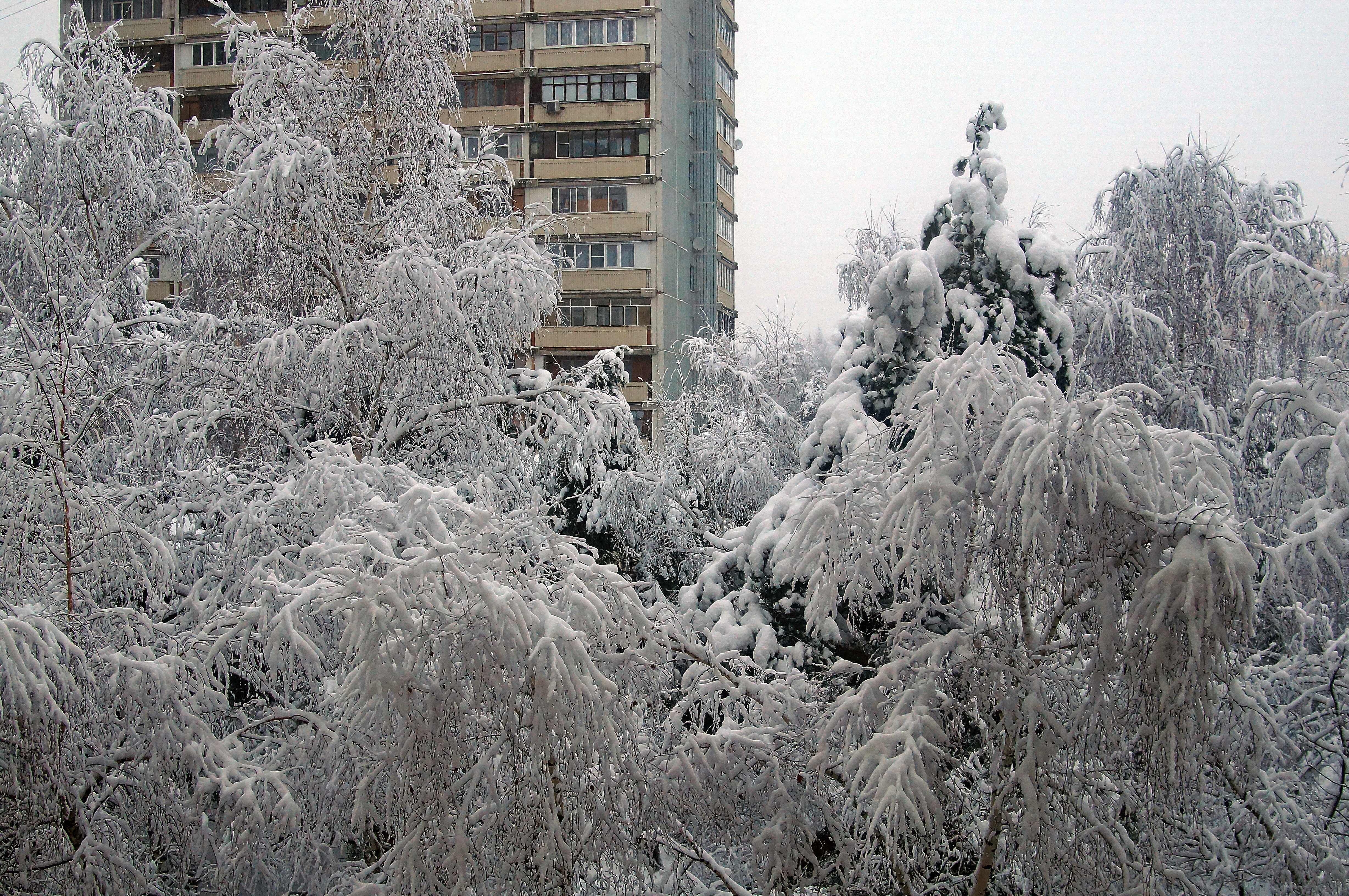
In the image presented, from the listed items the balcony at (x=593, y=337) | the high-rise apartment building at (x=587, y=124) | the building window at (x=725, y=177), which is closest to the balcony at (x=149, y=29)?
the high-rise apartment building at (x=587, y=124)

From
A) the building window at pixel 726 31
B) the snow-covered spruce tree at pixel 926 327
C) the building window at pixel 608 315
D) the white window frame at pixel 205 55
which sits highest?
the building window at pixel 726 31

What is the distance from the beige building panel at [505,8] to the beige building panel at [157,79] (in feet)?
32.9

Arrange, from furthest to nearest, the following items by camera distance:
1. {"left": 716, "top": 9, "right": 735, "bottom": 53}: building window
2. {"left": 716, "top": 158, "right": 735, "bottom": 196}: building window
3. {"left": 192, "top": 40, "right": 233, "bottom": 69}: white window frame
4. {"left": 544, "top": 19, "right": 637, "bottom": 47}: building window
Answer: {"left": 716, "top": 9, "right": 735, "bottom": 53}: building window
{"left": 716, "top": 158, "right": 735, "bottom": 196}: building window
{"left": 192, "top": 40, "right": 233, "bottom": 69}: white window frame
{"left": 544, "top": 19, "right": 637, "bottom": 47}: building window

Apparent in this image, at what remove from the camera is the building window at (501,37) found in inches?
1270

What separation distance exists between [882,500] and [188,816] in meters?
3.73

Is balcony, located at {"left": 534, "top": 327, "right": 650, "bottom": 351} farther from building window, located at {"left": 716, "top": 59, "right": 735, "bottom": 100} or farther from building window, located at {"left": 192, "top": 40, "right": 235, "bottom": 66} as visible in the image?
building window, located at {"left": 192, "top": 40, "right": 235, "bottom": 66}

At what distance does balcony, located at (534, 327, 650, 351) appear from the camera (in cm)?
3198

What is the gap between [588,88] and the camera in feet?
106

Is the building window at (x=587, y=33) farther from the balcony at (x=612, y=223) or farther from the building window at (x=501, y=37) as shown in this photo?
the balcony at (x=612, y=223)

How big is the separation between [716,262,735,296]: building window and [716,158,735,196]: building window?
8.76 ft

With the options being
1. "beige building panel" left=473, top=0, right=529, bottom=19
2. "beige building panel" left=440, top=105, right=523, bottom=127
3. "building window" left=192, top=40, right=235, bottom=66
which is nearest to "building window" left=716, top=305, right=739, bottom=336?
"beige building panel" left=440, top=105, right=523, bottom=127

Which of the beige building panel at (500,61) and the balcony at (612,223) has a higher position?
the beige building panel at (500,61)

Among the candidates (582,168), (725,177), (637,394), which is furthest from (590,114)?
(637,394)

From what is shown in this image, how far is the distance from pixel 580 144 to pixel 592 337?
6.00m
